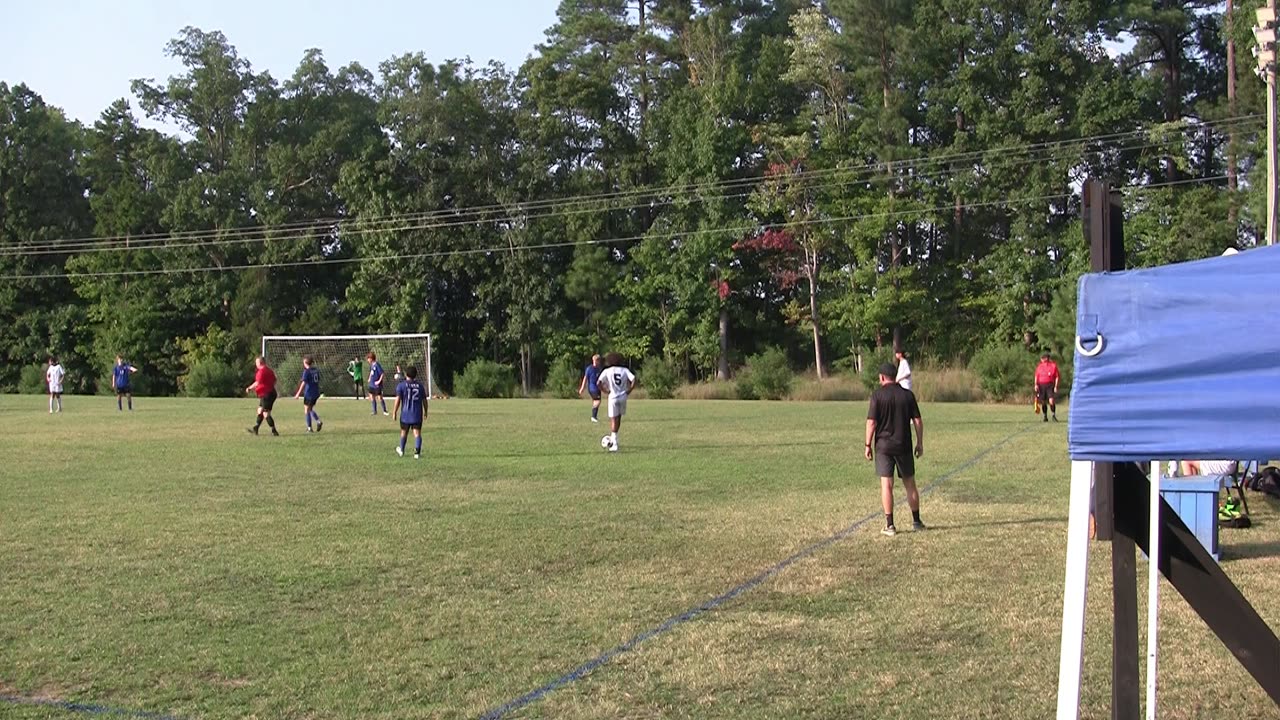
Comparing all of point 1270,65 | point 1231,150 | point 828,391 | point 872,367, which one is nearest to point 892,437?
point 1270,65

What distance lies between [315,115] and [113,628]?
64.6 m

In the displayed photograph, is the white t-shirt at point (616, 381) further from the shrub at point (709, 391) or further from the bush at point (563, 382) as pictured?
the bush at point (563, 382)

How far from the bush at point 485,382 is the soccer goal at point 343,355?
1.33 meters

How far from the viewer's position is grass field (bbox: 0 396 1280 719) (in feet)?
19.4

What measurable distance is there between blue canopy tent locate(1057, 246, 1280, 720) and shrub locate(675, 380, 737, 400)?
42.9m

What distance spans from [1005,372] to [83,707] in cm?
3814

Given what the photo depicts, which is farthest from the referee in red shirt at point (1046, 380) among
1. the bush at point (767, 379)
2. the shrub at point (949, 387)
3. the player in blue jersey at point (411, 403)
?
the bush at point (767, 379)

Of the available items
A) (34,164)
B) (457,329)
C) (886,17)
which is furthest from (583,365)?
(34,164)

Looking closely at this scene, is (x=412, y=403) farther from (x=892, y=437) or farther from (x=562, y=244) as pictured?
(x=562, y=244)

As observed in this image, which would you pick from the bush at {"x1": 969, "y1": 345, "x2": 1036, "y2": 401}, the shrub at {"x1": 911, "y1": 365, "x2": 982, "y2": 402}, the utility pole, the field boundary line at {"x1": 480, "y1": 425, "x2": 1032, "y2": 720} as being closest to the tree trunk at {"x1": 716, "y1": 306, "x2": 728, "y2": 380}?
the shrub at {"x1": 911, "y1": 365, "x2": 982, "y2": 402}

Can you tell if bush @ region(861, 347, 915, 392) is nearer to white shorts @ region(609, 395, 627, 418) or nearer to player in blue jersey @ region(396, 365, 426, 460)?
white shorts @ region(609, 395, 627, 418)

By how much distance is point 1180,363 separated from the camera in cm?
334

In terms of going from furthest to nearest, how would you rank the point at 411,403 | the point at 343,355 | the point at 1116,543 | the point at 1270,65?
the point at 343,355 → the point at 1270,65 → the point at 411,403 → the point at 1116,543

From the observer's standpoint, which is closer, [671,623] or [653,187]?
[671,623]
